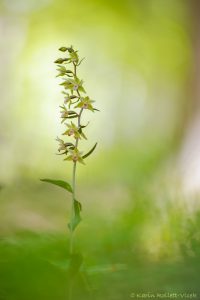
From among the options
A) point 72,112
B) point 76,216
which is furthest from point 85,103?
point 76,216

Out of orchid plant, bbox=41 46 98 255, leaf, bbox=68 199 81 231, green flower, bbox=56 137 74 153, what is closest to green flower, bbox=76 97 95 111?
orchid plant, bbox=41 46 98 255

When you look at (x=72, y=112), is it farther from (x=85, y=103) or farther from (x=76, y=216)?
(x=76, y=216)

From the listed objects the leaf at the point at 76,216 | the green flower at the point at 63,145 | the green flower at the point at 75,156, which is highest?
the green flower at the point at 63,145

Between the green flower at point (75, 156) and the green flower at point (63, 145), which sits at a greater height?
the green flower at point (63, 145)

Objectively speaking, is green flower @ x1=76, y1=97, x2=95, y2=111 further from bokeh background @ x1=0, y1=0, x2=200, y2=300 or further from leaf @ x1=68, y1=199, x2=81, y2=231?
leaf @ x1=68, y1=199, x2=81, y2=231

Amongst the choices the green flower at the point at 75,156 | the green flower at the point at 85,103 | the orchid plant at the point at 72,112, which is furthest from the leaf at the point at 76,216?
the green flower at the point at 85,103

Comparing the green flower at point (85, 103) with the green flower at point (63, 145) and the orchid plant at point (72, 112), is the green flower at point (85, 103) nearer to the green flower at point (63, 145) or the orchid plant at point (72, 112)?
the orchid plant at point (72, 112)
